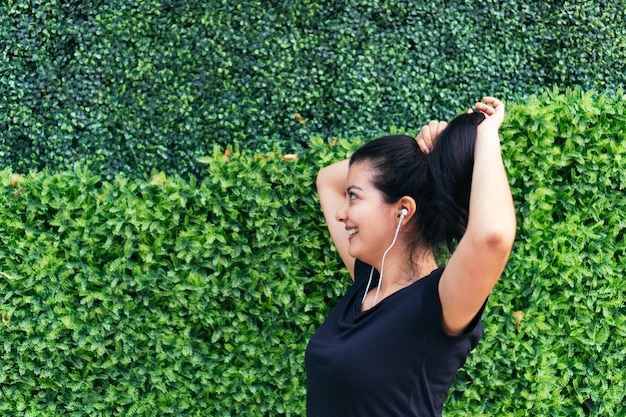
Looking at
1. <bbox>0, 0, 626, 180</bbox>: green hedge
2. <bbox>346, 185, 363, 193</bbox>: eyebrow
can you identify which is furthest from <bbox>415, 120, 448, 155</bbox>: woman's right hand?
<bbox>0, 0, 626, 180</bbox>: green hedge

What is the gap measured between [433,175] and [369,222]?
264 millimetres

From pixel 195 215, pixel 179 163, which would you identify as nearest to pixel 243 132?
pixel 179 163

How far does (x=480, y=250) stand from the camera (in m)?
1.90

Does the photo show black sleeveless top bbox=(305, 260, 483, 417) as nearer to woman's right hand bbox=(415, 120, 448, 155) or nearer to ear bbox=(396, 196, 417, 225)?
ear bbox=(396, 196, 417, 225)

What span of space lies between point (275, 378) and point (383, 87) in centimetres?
225

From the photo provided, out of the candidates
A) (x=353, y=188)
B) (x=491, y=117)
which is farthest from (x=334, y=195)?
(x=491, y=117)

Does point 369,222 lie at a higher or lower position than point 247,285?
higher

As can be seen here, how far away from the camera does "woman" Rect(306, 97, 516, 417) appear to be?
1945 millimetres

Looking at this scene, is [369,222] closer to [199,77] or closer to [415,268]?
[415,268]

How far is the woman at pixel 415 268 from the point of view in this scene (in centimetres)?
195

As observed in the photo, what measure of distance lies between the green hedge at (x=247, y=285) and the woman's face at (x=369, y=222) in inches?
41.3

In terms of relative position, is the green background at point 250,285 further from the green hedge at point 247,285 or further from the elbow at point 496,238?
the elbow at point 496,238

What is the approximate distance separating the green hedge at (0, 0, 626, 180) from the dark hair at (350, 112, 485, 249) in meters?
2.36

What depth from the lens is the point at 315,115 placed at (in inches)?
195
